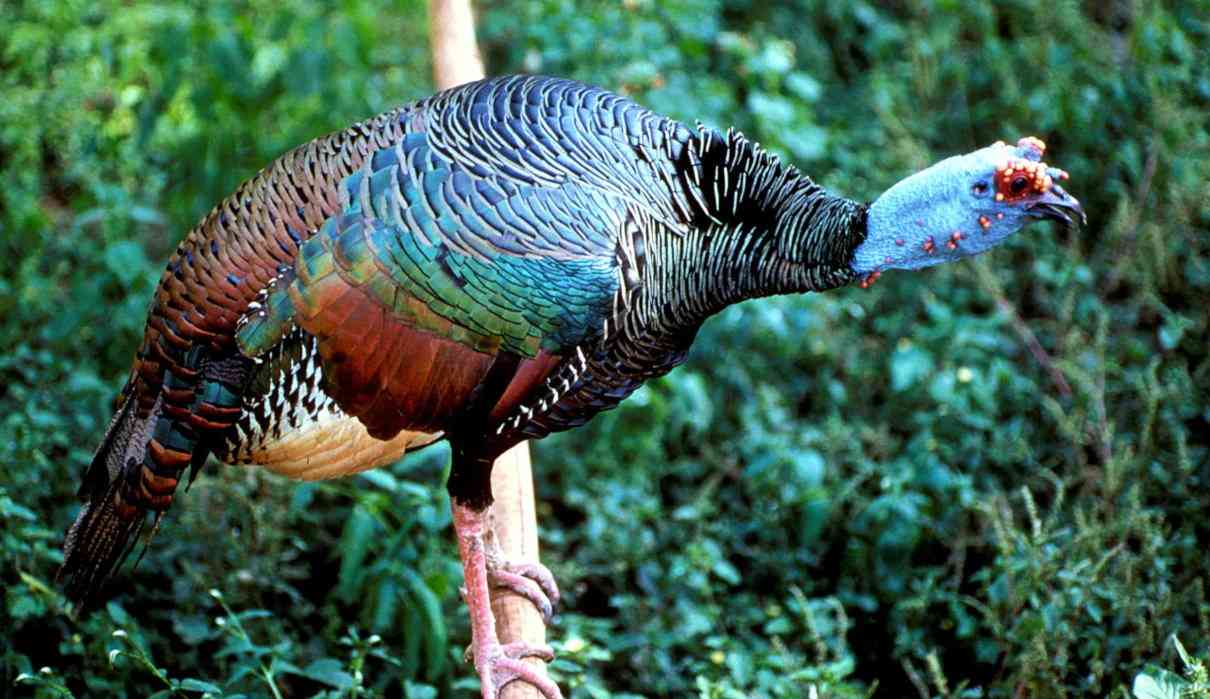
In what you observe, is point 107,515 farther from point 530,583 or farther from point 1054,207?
point 1054,207

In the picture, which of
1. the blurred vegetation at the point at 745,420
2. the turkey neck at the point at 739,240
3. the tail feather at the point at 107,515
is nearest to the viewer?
the turkey neck at the point at 739,240

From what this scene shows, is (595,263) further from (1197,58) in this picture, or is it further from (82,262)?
(1197,58)

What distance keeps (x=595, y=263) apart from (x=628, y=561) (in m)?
1.89

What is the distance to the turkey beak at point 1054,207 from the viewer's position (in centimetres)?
299

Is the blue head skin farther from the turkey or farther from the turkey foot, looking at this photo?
the turkey foot

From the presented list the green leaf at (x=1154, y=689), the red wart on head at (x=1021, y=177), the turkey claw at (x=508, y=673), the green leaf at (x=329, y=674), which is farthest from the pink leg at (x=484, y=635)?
the red wart on head at (x=1021, y=177)

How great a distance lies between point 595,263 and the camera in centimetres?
301

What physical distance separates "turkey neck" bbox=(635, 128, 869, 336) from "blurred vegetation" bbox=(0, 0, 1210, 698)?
3.16 ft

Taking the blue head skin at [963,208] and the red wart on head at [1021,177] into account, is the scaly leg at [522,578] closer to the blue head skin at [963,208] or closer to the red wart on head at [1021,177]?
the blue head skin at [963,208]

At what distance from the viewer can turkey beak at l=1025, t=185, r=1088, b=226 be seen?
299 cm

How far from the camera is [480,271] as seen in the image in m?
3.00

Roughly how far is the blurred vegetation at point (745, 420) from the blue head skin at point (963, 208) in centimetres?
95

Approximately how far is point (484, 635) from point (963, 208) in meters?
1.53

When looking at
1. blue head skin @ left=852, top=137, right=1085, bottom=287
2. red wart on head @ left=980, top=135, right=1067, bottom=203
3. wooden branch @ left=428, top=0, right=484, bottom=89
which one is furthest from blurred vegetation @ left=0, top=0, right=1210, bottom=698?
red wart on head @ left=980, top=135, right=1067, bottom=203
